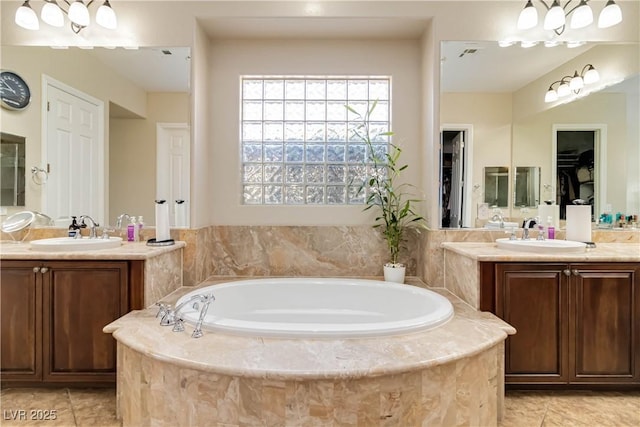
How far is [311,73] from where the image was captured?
9.41 feet

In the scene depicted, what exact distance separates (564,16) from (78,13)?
335 centimetres

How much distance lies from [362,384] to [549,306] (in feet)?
4.47

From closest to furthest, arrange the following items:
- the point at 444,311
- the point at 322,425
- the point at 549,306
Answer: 1. the point at 322,425
2. the point at 444,311
3. the point at 549,306

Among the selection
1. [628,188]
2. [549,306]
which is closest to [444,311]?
[549,306]

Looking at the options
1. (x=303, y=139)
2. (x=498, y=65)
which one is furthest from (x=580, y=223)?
(x=303, y=139)

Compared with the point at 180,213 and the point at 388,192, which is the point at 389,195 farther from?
the point at 180,213

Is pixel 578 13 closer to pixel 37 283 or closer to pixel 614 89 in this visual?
pixel 614 89

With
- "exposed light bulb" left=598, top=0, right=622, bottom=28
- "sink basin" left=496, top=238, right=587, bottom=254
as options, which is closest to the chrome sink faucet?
"sink basin" left=496, top=238, right=587, bottom=254

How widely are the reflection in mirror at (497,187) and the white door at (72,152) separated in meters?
2.85

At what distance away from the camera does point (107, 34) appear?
259 centimetres

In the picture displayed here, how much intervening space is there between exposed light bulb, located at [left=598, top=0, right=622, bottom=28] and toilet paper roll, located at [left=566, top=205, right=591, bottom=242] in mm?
1309

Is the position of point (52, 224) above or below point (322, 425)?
above

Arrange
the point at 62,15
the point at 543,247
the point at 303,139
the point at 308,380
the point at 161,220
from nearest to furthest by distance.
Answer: the point at 308,380 < the point at 543,247 < the point at 161,220 < the point at 62,15 < the point at 303,139

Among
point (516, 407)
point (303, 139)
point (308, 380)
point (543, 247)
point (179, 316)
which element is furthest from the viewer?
point (303, 139)
